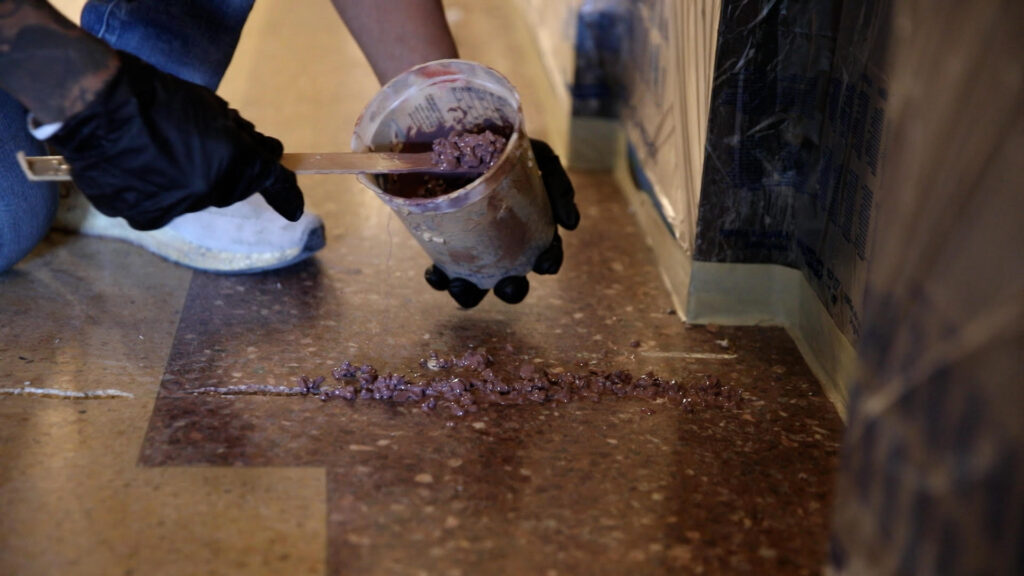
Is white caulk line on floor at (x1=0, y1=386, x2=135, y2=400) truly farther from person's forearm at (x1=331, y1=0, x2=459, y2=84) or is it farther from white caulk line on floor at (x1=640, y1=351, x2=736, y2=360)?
white caulk line on floor at (x1=640, y1=351, x2=736, y2=360)

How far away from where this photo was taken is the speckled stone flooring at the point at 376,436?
1.06 metres

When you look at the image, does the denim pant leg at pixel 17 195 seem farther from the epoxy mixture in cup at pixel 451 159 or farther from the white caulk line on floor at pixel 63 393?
the epoxy mixture in cup at pixel 451 159

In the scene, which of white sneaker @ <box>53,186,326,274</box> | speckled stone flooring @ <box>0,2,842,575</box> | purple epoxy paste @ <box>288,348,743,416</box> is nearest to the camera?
speckled stone flooring @ <box>0,2,842,575</box>

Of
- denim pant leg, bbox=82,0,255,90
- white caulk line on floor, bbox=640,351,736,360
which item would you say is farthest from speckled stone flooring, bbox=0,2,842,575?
denim pant leg, bbox=82,0,255,90

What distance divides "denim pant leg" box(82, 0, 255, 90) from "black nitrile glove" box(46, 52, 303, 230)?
1.45 ft

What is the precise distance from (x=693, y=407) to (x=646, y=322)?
10.7 inches

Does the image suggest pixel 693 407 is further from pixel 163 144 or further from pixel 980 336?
pixel 163 144

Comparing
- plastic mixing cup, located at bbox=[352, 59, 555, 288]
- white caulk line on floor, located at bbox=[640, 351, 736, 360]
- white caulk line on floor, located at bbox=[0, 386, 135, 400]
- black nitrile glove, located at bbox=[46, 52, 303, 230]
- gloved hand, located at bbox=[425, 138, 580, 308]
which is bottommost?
white caulk line on floor, located at bbox=[640, 351, 736, 360]

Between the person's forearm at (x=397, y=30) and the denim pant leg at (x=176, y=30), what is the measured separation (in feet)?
0.73

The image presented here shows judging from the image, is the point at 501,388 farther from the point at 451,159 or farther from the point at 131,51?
the point at 131,51

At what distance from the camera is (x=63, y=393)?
1.34 metres

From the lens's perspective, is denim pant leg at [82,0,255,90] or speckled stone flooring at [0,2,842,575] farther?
denim pant leg at [82,0,255,90]

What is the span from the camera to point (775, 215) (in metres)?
1.51

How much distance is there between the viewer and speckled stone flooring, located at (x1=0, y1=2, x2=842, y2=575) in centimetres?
106
